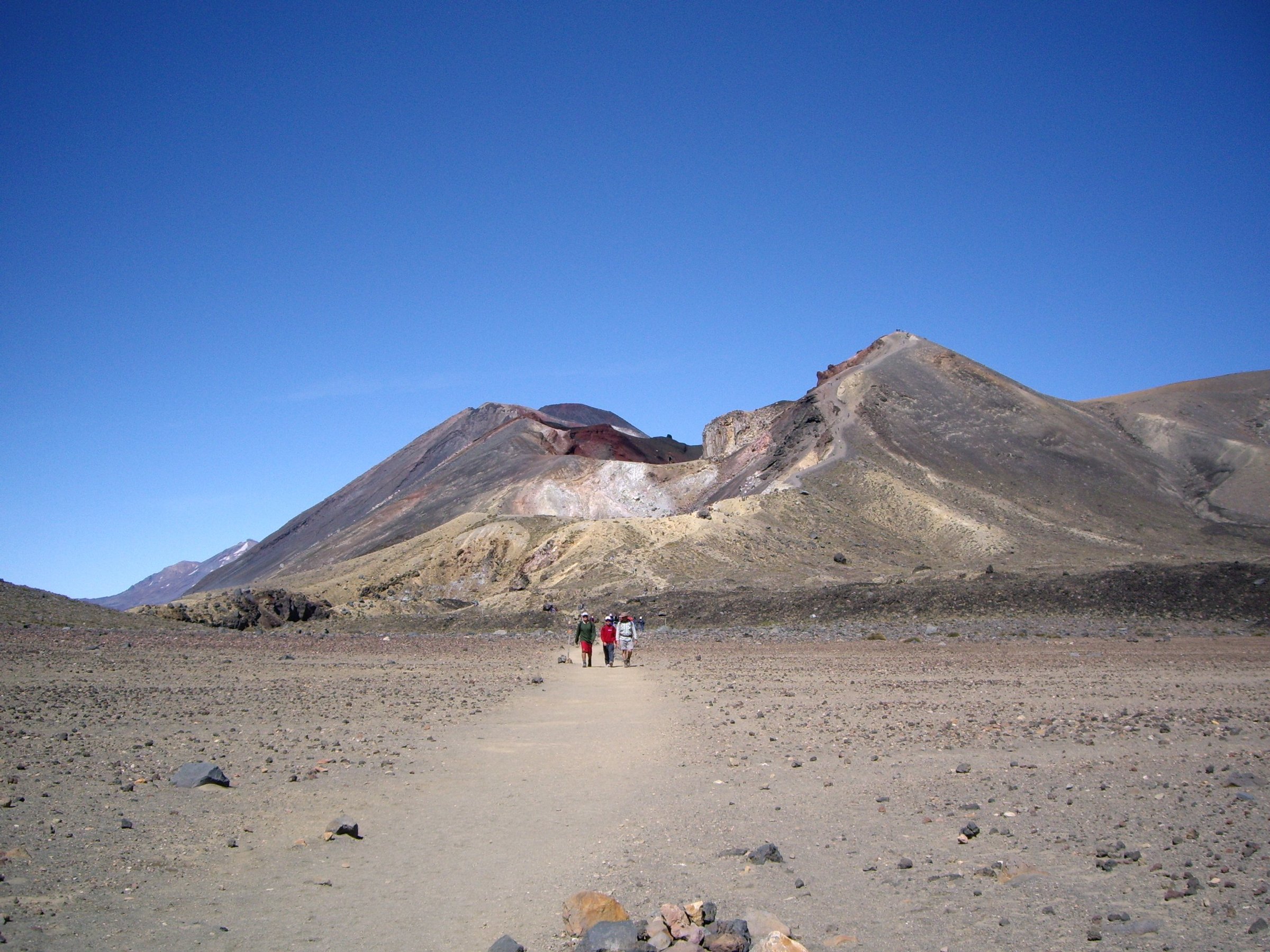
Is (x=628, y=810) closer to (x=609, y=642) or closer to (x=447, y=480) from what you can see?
(x=609, y=642)

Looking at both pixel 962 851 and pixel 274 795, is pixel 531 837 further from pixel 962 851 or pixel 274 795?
pixel 962 851

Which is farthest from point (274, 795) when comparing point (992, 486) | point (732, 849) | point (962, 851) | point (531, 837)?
point (992, 486)

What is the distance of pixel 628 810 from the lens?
28.8 feet

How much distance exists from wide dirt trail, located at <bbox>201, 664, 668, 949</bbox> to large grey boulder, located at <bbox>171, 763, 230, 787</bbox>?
985 mm

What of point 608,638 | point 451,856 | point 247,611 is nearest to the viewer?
point 451,856

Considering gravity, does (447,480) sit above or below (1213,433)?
above

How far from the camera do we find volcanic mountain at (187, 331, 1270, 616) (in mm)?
48375

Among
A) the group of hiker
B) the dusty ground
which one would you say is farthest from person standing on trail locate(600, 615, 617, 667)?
the dusty ground

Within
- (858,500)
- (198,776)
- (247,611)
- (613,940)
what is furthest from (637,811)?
(858,500)

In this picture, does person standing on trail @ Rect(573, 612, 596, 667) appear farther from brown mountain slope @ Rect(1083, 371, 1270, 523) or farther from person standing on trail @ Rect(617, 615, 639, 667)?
brown mountain slope @ Rect(1083, 371, 1270, 523)

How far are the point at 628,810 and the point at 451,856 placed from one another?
1975mm

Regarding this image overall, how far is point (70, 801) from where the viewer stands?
809 centimetres

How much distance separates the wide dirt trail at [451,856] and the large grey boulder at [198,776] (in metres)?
0.99

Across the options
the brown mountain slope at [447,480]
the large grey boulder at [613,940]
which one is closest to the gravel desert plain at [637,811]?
the large grey boulder at [613,940]
